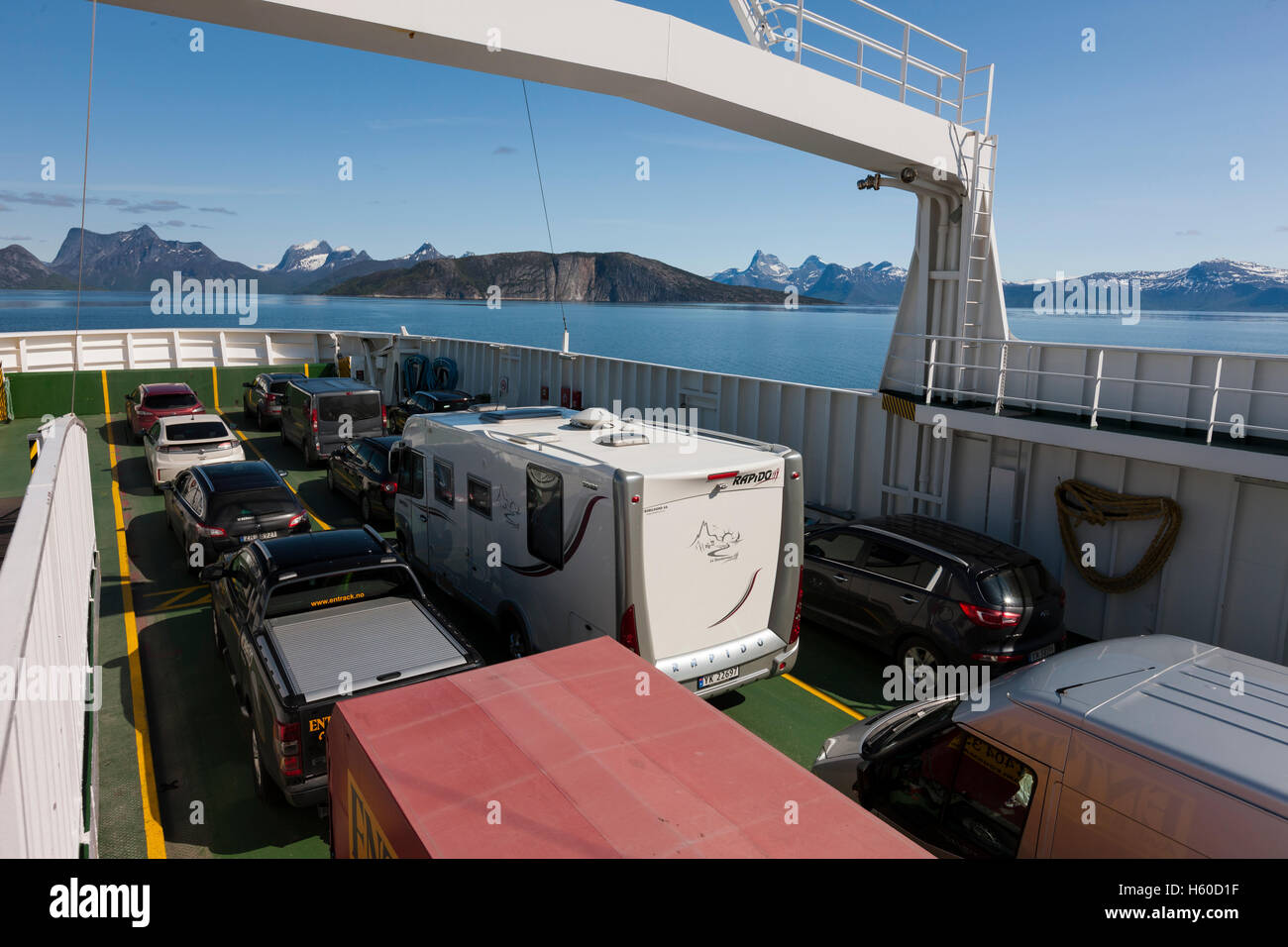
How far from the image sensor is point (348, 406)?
56.3ft

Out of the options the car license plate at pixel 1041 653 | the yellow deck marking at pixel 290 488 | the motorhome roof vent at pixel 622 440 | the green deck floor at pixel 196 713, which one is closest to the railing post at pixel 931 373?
the green deck floor at pixel 196 713

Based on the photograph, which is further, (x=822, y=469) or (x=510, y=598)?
(x=822, y=469)

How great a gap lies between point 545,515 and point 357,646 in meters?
2.18

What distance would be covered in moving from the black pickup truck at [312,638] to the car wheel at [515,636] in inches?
51.0

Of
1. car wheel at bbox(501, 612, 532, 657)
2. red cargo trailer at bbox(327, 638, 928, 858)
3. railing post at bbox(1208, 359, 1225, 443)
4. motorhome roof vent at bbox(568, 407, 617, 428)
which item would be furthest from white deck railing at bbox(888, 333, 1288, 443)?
red cargo trailer at bbox(327, 638, 928, 858)

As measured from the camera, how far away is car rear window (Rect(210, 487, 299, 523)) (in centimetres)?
1110

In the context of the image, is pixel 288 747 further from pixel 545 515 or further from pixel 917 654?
pixel 917 654

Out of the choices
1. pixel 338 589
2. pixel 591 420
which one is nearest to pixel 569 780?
pixel 338 589

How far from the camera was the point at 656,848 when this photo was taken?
123 inches

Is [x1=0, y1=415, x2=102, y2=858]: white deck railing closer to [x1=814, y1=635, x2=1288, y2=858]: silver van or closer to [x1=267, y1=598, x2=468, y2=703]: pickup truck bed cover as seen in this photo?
[x1=267, y1=598, x2=468, y2=703]: pickup truck bed cover
